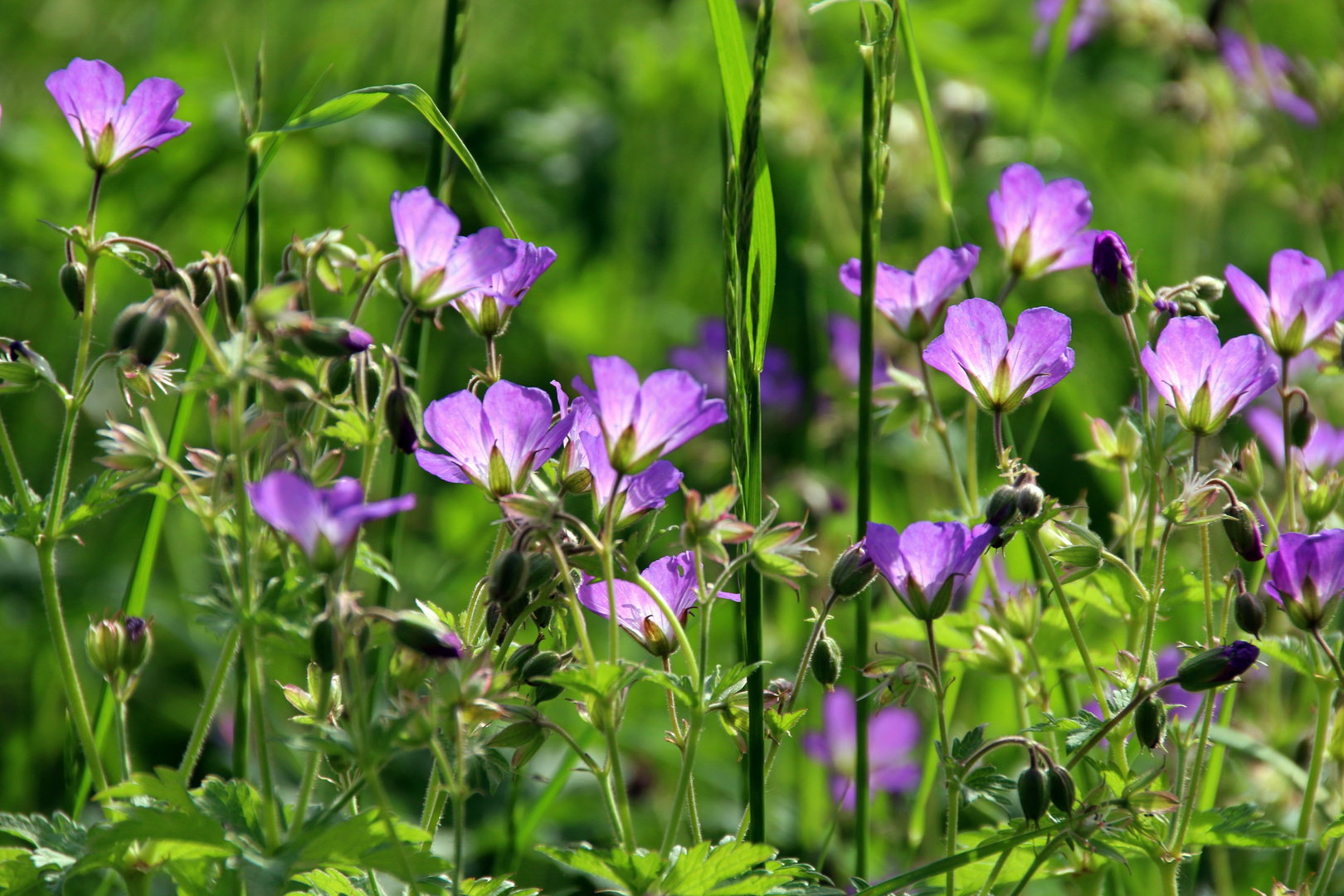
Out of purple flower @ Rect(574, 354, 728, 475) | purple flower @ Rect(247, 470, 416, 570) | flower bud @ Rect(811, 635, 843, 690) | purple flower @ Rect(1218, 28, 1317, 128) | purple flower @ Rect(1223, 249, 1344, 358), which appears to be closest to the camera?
purple flower @ Rect(247, 470, 416, 570)

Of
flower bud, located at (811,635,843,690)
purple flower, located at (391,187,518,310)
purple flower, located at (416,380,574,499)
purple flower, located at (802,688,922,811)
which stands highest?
purple flower, located at (391,187,518,310)

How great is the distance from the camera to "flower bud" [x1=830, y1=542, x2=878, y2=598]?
107cm

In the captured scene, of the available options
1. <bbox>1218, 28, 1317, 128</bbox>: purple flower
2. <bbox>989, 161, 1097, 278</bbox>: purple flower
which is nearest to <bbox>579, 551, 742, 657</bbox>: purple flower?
<bbox>989, 161, 1097, 278</bbox>: purple flower

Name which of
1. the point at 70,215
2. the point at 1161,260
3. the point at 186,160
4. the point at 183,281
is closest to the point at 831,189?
the point at 1161,260

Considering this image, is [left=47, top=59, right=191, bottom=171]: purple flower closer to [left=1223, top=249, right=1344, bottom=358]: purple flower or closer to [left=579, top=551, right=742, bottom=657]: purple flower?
[left=579, top=551, right=742, bottom=657]: purple flower

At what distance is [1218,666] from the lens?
1.01 meters

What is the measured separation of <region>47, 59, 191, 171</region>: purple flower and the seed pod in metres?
1.06

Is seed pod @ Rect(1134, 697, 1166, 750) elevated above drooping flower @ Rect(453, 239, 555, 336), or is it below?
below

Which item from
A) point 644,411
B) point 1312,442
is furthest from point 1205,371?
point 1312,442

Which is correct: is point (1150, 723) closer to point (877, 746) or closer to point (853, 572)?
point (853, 572)

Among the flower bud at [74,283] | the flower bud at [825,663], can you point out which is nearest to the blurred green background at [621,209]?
the flower bud at [825,663]

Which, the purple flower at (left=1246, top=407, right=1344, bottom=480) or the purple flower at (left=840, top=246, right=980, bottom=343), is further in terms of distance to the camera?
the purple flower at (left=1246, top=407, right=1344, bottom=480)

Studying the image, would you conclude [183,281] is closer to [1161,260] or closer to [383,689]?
[383,689]

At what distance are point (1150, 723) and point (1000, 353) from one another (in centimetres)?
37
